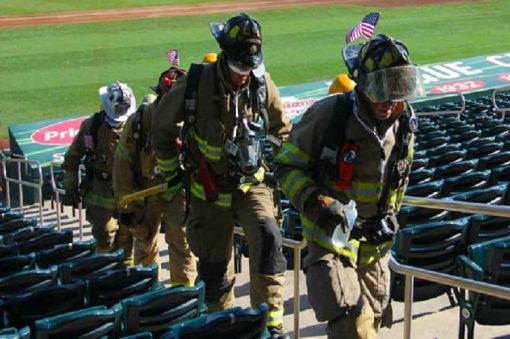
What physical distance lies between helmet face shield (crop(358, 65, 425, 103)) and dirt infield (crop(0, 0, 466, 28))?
2732 centimetres

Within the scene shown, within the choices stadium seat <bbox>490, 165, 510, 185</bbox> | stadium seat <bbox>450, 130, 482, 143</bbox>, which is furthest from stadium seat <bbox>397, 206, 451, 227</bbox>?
stadium seat <bbox>450, 130, 482, 143</bbox>

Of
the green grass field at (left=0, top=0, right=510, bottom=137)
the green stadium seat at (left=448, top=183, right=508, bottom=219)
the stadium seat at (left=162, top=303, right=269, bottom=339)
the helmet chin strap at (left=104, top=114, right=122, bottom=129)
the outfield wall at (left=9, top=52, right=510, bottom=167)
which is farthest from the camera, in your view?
the green grass field at (left=0, top=0, right=510, bottom=137)

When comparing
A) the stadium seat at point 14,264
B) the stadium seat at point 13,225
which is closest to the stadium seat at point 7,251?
the stadium seat at point 14,264

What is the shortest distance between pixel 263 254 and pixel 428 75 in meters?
15.3

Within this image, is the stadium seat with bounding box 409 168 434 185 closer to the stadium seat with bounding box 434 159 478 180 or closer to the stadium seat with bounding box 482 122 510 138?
the stadium seat with bounding box 434 159 478 180

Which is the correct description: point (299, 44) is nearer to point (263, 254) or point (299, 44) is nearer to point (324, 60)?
point (324, 60)

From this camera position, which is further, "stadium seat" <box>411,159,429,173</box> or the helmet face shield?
"stadium seat" <box>411,159,429,173</box>

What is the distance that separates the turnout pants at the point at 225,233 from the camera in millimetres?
5121

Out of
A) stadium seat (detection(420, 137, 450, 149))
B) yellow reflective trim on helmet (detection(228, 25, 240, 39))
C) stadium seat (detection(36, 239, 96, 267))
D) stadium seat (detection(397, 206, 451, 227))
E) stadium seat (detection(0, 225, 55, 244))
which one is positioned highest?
yellow reflective trim on helmet (detection(228, 25, 240, 39))

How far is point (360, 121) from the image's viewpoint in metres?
4.09

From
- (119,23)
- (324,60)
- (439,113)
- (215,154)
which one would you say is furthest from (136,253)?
(119,23)

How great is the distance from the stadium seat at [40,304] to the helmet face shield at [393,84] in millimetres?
2078

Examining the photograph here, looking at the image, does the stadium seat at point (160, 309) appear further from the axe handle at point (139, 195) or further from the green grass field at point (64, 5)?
the green grass field at point (64, 5)

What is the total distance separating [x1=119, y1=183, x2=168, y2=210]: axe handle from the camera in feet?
20.2
